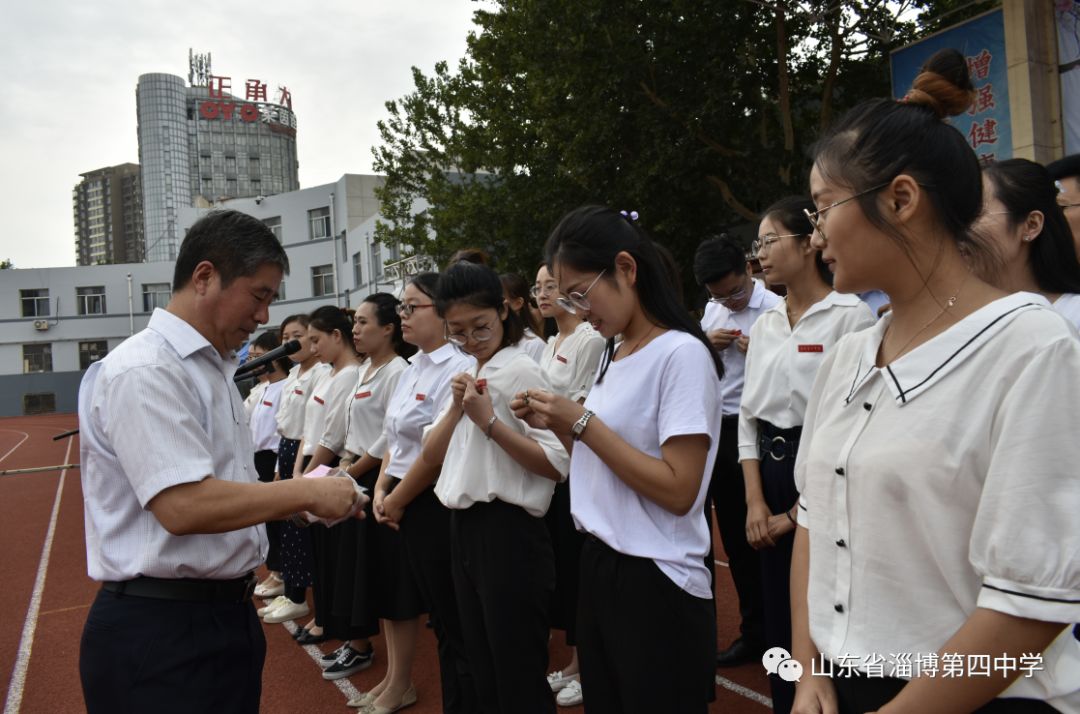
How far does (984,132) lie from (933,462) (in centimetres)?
864

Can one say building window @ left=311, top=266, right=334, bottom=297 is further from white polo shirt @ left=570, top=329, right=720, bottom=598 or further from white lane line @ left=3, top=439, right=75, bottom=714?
white polo shirt @ left=570, top=329, right=720, bottom=598

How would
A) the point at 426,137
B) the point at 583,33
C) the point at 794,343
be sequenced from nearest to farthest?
the point at 794,343
the point at 583,33
the point at 426,137

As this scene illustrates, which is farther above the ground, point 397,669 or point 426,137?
point 426,137

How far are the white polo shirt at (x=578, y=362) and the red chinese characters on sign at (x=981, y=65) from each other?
6.38 meters

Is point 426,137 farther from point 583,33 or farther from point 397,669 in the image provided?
point 397,669

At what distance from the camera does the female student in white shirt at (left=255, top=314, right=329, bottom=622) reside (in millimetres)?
Answer: 5160

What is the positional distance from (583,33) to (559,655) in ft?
29.0

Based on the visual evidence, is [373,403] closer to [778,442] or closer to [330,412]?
[330,412]

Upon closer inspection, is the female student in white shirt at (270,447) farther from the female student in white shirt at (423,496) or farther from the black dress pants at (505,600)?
the black dress pants at (505,600)

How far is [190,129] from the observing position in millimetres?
69125

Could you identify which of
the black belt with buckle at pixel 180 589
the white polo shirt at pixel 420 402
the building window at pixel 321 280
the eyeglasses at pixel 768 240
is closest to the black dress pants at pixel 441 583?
the white polo shirt at pixel 420 402

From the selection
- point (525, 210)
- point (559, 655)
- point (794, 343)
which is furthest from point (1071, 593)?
point (525, 210)

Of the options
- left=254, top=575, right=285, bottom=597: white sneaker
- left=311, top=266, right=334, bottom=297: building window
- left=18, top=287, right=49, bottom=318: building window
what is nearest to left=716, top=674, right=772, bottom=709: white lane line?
left=254, top=575, right=285, bottom=597: white sneaker

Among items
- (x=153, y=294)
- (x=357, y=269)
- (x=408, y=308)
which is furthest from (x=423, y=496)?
(x=153, y=294)
